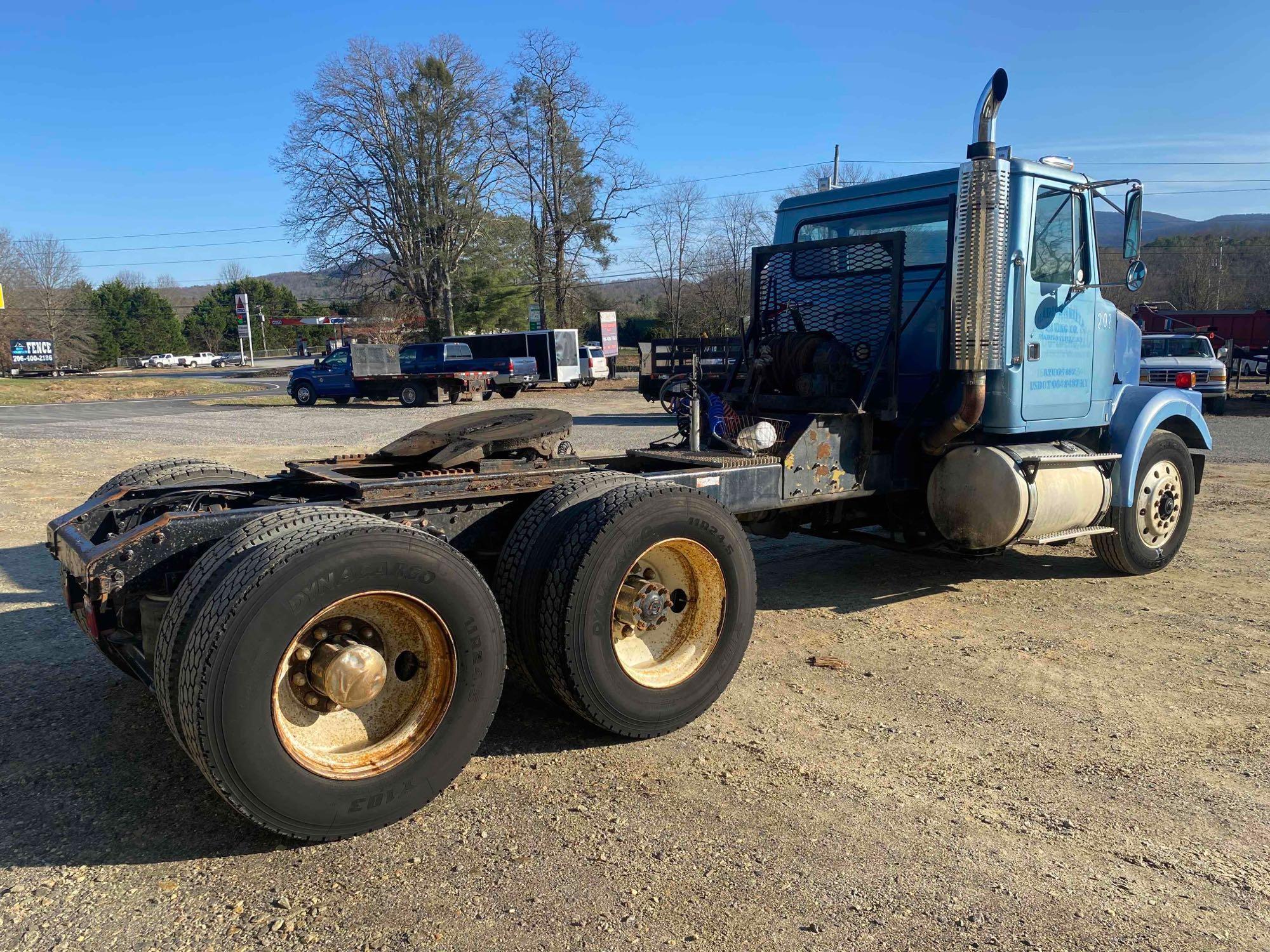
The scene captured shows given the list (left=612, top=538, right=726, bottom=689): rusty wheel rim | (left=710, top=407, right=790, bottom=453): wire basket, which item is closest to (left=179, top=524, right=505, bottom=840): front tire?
(left=612, top=538, right=726, bottom=689): rusty wheel rim

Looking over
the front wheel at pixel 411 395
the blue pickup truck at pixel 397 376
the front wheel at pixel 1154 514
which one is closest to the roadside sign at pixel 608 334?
the blue pickup truck at pixel 397 376

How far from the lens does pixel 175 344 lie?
309 feet

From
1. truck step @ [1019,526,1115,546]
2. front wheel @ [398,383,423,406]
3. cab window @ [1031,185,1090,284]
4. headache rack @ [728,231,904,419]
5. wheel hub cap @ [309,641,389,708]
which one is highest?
cab window @ [1031,185,1090,284]

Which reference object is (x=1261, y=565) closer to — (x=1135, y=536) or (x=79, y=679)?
(x=1135, y=536)

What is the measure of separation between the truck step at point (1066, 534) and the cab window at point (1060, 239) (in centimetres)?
166

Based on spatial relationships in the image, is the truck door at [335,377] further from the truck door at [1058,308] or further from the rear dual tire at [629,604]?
the rear dual tire at [629,604]

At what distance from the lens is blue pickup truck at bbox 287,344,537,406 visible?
95.0ft

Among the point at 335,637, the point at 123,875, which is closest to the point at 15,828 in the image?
the point at 123,875

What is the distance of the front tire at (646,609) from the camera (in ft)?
12.3

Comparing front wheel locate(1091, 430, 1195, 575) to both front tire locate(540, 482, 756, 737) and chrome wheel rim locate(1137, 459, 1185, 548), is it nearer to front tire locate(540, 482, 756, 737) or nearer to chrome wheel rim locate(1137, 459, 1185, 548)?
chrome wheel rim locate(1137, 459, 1185, 548)

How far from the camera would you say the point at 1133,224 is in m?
6.07

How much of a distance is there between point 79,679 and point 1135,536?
6837 millimetres

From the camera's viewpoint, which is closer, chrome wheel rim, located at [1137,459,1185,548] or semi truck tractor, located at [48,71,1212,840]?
semi truck tractor, located at [48,71,1212,840]

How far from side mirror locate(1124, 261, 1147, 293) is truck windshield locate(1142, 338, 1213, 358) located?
17.2 meters
